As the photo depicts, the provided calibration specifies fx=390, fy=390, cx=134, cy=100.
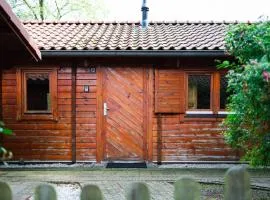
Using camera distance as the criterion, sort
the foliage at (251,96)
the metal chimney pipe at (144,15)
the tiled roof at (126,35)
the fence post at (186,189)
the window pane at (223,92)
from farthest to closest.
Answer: the metal chimney pipe at (144,15) → the window pane at (223,92) → the tiled roof at (126,35) → the foliage at (251,96) → the fence post at (186,189)

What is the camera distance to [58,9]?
2484 centimetres

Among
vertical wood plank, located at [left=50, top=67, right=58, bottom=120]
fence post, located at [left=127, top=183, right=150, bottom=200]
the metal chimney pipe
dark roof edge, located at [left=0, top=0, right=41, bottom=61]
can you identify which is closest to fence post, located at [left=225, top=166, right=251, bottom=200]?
fence post, located at [left=127, top=183, right=150, bottom=200]

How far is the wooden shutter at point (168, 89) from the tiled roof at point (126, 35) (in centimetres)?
65

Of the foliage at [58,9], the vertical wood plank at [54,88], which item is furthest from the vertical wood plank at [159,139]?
the foliage at [58,9]

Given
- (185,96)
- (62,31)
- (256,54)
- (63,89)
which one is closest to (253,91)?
(256,54)

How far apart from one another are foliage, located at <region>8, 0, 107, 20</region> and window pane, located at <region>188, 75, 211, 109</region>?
16.3 metres

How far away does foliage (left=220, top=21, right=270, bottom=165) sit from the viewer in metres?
4.85

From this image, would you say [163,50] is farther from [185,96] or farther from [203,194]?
[203,194]

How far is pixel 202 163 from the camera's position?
A: 31.3ft

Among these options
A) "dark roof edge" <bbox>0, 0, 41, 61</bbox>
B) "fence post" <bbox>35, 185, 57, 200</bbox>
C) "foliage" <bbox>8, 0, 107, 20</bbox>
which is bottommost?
"fence post" <bbox>35, 185, 57, 200</bbox>

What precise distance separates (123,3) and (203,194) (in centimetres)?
2463

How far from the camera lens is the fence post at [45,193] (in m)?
2.00

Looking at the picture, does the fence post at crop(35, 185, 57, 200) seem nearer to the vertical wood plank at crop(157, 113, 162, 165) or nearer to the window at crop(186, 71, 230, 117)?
the vertical wood plank at crop(157, 113, 162, 165)

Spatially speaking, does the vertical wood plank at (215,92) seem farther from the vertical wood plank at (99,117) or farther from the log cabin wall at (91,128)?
the vertical wood plank at (99,117)
